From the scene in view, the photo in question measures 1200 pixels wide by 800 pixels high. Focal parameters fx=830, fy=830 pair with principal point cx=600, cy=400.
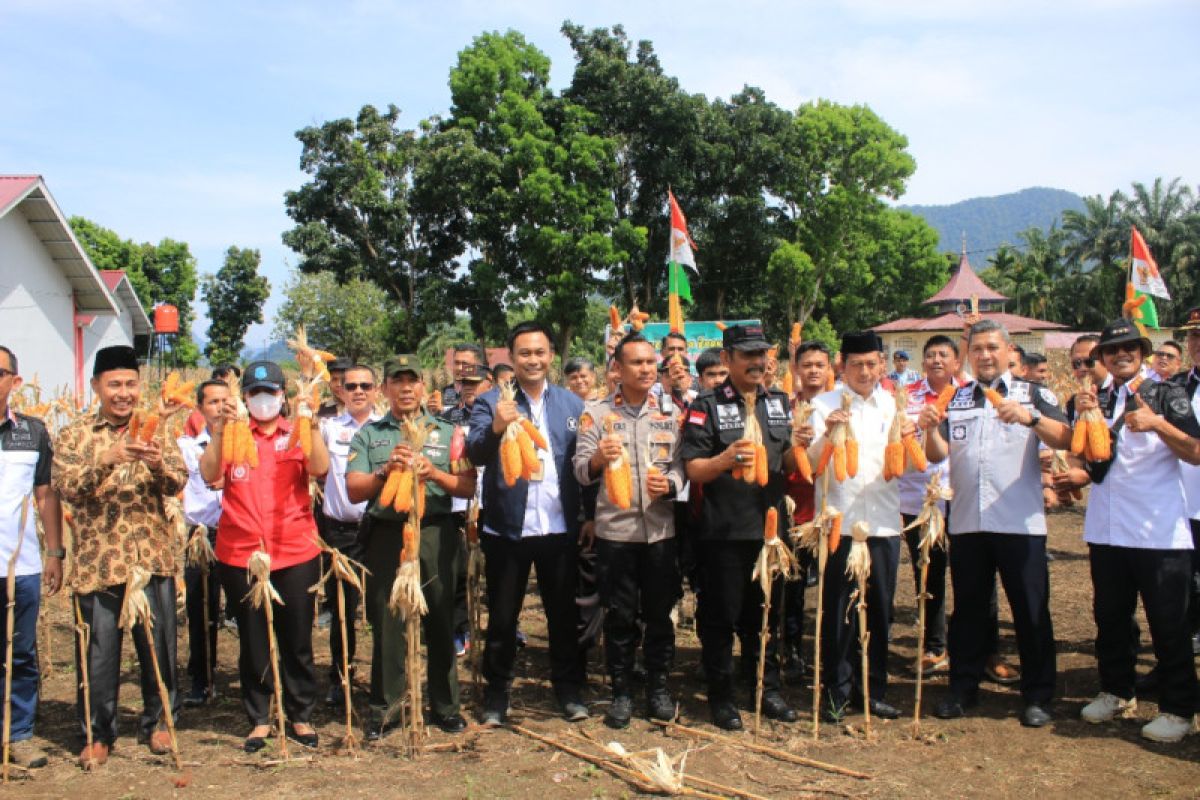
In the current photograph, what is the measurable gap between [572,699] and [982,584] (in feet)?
8.94

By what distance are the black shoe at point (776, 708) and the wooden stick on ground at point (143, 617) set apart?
3.46 meters

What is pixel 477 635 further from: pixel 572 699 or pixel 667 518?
pixel 667 518

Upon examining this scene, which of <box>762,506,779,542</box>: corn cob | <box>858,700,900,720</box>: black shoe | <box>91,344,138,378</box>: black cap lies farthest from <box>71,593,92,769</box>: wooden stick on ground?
<box>858,700,900,720</box>: black shoe

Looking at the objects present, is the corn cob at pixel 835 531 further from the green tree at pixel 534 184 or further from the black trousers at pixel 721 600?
the green tree at pixel 534 184

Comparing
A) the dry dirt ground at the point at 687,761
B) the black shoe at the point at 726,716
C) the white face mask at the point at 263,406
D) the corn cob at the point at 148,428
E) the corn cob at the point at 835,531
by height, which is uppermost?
the white face mask at the point at 263,406

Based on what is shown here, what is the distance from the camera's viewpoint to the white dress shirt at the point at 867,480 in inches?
200

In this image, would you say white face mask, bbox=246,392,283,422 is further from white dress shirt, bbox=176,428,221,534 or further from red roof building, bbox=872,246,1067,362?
red roof building, bbox=872,246,1067,362

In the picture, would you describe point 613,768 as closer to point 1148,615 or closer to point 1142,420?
point 1148,615

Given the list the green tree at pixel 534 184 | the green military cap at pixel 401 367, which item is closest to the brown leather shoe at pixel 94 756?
the green military cap at pixel 401 367

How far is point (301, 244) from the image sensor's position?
3241 cm

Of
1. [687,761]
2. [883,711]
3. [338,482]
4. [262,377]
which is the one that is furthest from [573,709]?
[262,377]

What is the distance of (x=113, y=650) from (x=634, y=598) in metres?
3.05

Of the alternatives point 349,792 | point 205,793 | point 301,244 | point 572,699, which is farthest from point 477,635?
point 301,244

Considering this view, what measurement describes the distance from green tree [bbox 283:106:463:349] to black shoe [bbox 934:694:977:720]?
97.1 ft
